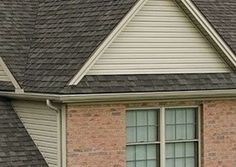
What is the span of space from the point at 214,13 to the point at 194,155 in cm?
454

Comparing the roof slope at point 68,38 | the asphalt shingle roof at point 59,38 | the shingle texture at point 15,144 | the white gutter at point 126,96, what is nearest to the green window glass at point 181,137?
the white gutter at point 126,96

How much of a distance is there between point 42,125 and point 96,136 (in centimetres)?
131

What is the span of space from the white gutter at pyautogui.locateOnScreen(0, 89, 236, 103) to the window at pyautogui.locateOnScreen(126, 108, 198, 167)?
425 millimetres

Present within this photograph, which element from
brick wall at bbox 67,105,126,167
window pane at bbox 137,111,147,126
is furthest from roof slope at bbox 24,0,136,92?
window pane at bbox 137,111,147,126

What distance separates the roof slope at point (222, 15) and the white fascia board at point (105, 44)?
133 inches

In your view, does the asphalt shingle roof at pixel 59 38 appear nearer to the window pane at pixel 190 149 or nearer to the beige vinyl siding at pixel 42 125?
the beige vinyl siding at pixel 42 125

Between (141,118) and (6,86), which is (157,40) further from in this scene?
(6,86)

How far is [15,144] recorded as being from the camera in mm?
16672

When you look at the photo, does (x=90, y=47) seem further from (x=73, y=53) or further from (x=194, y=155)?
(x=194, y=155)

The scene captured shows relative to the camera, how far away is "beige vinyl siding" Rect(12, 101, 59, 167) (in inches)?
648

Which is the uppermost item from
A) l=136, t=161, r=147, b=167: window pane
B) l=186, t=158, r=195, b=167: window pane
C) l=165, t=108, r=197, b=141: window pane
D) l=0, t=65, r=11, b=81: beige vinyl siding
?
l=0, t=65, r=11, b=81: beige vinyl siding

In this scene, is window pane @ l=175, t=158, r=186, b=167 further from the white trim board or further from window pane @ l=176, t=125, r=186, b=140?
the white trim board

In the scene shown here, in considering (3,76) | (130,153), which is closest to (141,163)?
(130,153)

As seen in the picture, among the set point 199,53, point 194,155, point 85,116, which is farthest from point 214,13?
point 85,116
